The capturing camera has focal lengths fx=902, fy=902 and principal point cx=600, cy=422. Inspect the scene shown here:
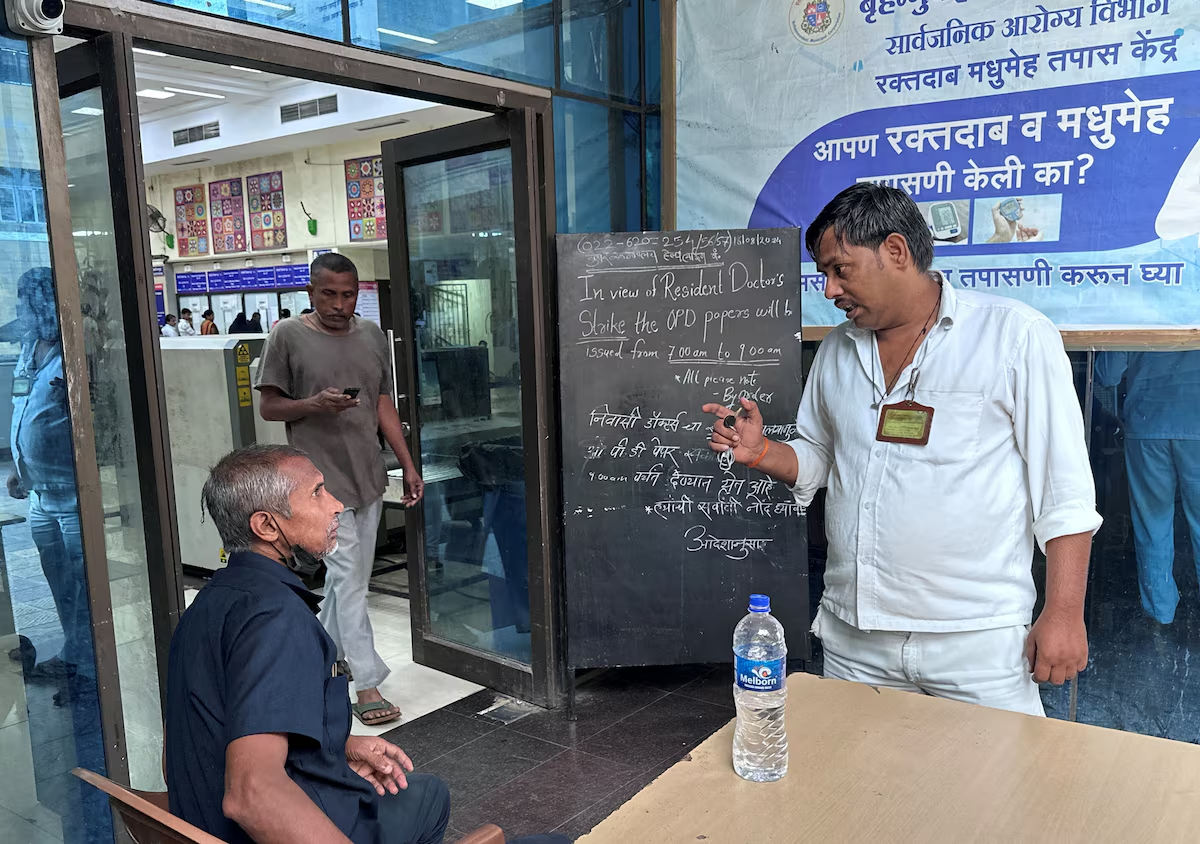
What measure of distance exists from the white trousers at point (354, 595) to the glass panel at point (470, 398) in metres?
0.44

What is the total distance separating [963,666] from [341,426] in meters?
2.52

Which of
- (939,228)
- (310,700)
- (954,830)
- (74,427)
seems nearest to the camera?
(954,830)

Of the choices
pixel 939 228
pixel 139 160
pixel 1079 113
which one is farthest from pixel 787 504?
pixel 139 160

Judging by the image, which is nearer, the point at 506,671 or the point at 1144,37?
the point at 1144,37

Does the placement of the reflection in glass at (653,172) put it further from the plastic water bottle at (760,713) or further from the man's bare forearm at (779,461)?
the plastic water bottle at (760,713)

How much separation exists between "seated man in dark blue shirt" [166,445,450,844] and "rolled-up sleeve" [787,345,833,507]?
41.0 inches

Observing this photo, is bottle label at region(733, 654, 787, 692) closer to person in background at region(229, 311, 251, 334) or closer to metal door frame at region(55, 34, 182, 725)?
metal door frame at region(55, 34, 182, 725)

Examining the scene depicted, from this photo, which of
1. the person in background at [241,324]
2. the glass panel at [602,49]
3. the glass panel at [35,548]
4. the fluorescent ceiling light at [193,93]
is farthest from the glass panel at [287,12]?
the person in background at [241,324]

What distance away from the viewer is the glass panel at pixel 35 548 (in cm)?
195

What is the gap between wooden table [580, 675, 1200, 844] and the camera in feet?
4.05

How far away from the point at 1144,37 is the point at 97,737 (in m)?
3.52

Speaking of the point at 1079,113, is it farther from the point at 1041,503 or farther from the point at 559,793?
the point at 559,793

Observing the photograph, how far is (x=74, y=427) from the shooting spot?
6.66 feet

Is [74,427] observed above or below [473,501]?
above
